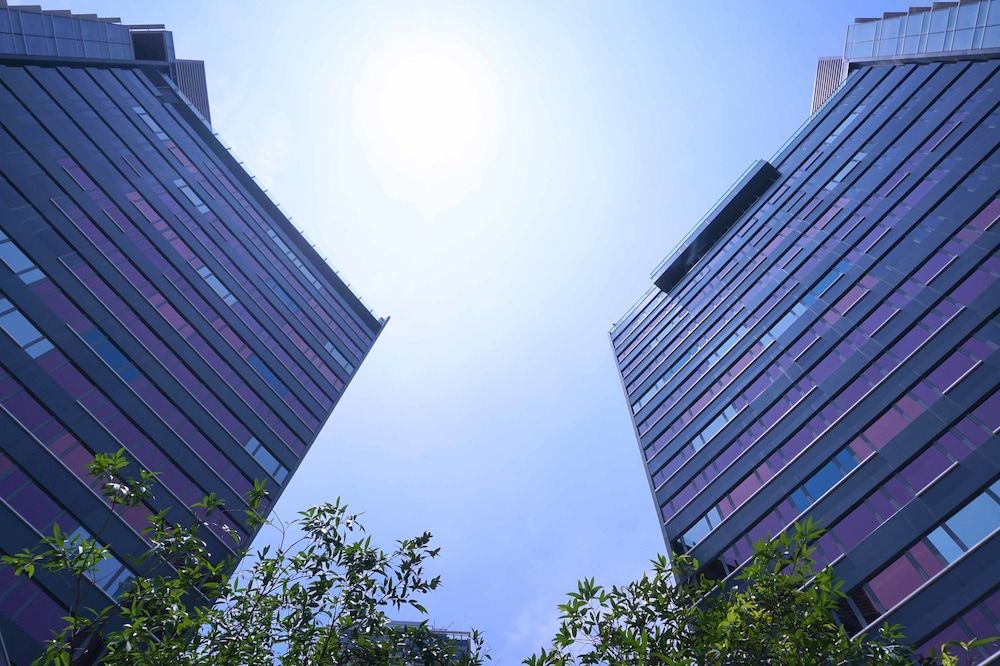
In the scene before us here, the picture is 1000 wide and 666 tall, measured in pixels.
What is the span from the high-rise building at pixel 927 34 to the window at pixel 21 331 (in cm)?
5391

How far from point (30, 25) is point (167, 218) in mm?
12129

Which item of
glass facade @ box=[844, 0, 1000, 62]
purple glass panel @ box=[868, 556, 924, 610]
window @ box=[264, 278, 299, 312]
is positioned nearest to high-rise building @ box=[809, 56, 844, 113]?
glass facade @ box=[844, 0, 1000, 62]

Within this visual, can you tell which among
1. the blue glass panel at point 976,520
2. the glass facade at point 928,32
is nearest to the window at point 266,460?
the blue glass panel at point 976,520

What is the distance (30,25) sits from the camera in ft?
105

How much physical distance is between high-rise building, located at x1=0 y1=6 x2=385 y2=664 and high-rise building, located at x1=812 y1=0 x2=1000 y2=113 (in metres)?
50.1

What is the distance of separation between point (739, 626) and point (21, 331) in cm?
2947

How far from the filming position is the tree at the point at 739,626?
10.6 meters

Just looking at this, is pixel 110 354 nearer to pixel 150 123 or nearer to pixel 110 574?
pixel 110 574

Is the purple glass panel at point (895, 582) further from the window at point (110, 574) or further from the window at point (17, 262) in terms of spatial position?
the window at point (17, 262)

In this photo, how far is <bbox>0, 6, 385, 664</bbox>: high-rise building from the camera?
23.4m

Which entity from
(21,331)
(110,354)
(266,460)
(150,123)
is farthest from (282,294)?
(21,331)

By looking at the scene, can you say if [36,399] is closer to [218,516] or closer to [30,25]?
[218,516]

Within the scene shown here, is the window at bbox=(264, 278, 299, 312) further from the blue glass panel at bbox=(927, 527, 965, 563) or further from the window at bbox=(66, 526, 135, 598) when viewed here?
the blue glass panel at bbox=(927, 527, 965, 563)

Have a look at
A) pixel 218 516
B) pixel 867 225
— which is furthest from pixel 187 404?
pixel 867 225
